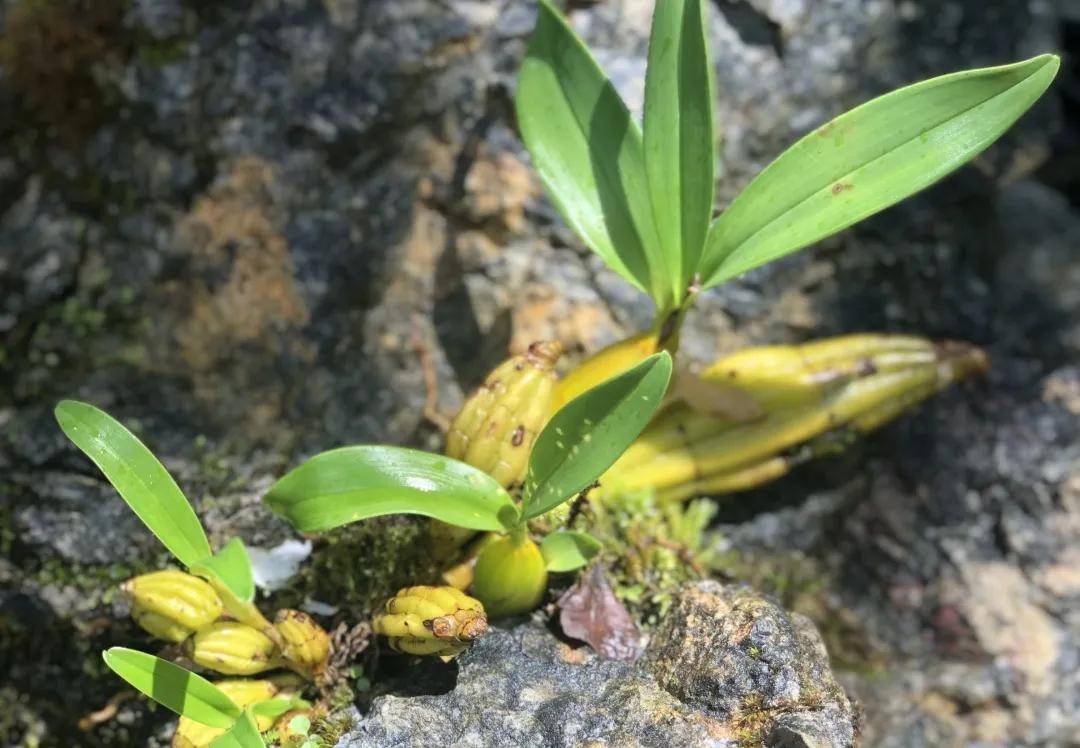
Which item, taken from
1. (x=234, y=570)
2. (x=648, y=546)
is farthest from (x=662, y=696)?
(x=234, y=570)

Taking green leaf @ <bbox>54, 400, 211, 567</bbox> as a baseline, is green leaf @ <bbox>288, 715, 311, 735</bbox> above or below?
below

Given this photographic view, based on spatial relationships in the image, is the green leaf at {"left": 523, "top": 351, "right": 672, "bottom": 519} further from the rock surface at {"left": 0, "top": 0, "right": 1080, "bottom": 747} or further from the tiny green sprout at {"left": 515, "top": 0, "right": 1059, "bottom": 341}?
the rock surface at {"left": 0, "top": 0, "right": 1080, "bottom": 747}

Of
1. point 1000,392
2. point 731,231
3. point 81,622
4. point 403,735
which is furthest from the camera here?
point 1000,392

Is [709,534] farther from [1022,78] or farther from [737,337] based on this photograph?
[1022,78]

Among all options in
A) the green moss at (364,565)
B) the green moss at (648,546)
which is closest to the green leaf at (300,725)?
the green moss at (364,565)

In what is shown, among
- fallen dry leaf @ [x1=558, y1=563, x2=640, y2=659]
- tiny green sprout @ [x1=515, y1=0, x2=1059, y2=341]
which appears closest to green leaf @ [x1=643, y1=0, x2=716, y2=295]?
tiny green sprout @ [x1=515, y1=0, x2=1059, y2=341]

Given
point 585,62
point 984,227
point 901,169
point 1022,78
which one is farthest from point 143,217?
point 984,227
